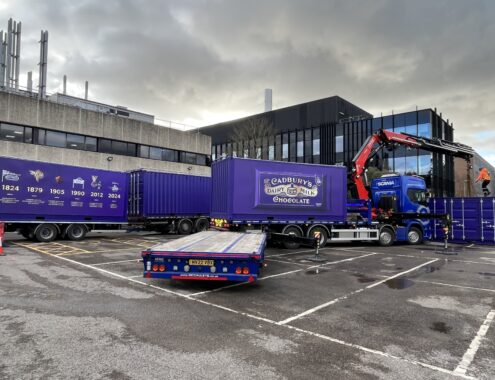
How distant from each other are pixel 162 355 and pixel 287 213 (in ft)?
37.4

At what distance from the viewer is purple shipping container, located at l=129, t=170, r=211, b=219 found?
20.4 m

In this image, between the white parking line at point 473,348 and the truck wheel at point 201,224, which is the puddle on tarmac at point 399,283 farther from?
the truck wheel at point 201,224

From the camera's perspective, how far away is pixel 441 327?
5.38 m

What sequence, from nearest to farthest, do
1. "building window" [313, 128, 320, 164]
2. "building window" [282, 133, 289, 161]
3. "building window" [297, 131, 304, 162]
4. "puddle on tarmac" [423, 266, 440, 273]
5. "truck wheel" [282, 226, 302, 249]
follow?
"puddle on tarmac" [423, 266, 440, 273]
"truck wheel" [282, 226, 302, 249]
"building window" [313, 128, 320, 164]
"building window" [297, 131, 304, 162]
"building window" [282, 133, 289, 161]

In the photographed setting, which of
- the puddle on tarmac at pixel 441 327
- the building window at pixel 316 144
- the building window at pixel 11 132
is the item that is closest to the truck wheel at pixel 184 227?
the building window at pixel 11 132

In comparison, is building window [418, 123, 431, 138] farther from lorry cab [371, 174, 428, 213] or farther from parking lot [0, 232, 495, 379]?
parking lot [0, 232, 495, 379]

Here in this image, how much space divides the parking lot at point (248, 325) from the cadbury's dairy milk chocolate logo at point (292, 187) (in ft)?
18.2

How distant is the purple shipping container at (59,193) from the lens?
15.4 meters

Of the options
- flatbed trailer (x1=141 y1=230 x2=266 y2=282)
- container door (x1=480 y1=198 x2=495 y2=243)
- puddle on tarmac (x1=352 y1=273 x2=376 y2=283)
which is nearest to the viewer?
flatbed trailer (x1=141 y1=230 x2=266 y2=282)

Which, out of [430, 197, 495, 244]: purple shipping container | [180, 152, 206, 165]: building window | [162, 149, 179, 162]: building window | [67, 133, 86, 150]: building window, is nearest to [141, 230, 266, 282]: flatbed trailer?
[430, 197, 495, 244]: purple shipping container

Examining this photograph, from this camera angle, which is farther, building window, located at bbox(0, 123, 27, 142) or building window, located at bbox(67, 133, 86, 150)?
building window, located at bbox(67, 133, 86, 150)

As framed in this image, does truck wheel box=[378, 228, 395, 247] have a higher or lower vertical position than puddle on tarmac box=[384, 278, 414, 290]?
higher

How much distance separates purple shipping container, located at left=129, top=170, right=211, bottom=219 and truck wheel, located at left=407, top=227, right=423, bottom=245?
12655 millimetres

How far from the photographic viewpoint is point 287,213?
15.1 meters
